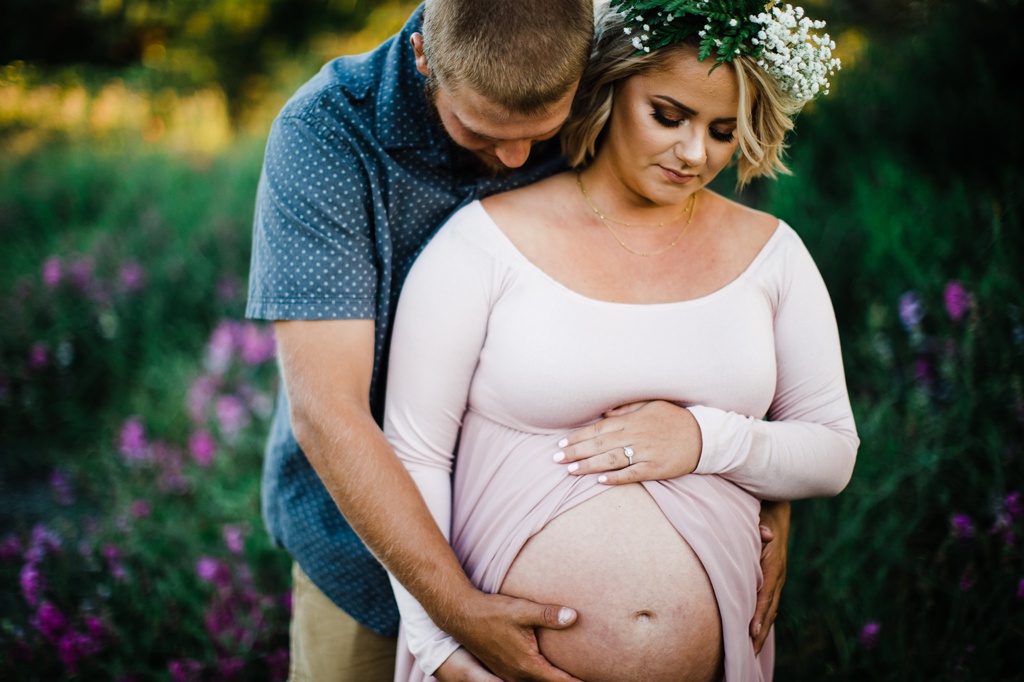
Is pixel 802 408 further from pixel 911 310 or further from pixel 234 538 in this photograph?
pixel 234 538

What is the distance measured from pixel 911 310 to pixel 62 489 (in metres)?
3.71

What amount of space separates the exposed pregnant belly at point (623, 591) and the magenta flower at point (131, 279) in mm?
3501

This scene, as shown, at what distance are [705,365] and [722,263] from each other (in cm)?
28

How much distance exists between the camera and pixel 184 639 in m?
2.60

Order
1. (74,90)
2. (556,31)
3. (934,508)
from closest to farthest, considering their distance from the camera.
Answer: (556,31), (934,508), (74,90)

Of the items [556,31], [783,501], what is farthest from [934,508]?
[556,31]

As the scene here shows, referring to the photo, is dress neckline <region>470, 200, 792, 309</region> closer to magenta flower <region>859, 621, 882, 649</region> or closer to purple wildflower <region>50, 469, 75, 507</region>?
magenta flower <region>859, 621, 882, 649</region>

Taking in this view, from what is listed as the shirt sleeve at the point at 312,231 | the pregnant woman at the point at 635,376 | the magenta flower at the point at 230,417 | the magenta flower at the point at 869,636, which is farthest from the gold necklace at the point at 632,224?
the magenta flower at the point at 230,417

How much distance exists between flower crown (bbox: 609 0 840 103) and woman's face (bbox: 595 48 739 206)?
5cm

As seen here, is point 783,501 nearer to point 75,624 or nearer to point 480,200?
point 480,200

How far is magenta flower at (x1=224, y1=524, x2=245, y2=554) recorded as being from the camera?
280 centimetres

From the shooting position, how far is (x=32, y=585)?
101 inches

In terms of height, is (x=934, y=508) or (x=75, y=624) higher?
(x=934, y=508)

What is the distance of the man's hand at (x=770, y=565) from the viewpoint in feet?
5.98
